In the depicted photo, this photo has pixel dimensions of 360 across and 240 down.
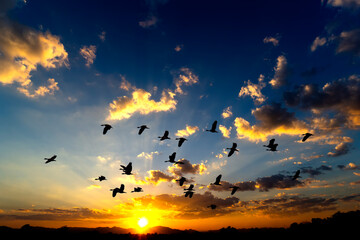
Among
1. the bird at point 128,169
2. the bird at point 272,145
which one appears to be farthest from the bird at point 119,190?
the bird at point 272,145

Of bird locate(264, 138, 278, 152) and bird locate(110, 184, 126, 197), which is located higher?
bird locate(264, 138, 278, 152)

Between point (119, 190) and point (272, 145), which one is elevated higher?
point (272, 145)

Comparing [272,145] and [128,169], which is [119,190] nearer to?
[128,169]

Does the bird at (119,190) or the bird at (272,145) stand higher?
the bird at (272,145)

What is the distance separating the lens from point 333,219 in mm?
61844

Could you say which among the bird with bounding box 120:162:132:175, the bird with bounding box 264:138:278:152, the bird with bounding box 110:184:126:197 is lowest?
the bird with bounding box 110:184:126:197

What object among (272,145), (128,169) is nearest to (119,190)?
(128,169)

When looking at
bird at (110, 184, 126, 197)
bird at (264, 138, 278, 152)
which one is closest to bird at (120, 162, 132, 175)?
bird at (110, 184, 126, 197)

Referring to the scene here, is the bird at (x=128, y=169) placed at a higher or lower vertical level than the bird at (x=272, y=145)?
lower

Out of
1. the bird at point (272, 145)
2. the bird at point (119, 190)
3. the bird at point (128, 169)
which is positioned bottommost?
the bird at point (119, 190)

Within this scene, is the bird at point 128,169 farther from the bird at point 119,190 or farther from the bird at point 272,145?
the bird at point 272,145

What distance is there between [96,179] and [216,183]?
85.9ft

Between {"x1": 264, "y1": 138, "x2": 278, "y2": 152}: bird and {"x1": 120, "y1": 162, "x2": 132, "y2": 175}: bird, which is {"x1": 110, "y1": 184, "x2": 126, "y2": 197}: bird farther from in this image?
{"x1": 264, "y1": 138, "x2": 278, "y2": 152}: bird

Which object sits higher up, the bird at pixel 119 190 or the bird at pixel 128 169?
the bird at pixel 128 169
